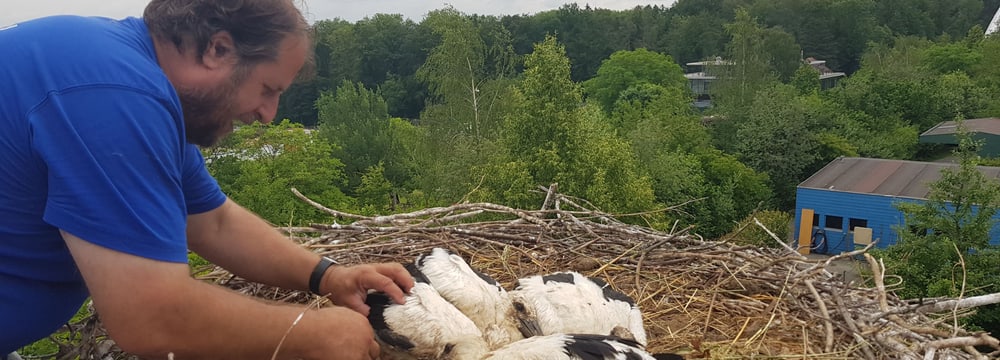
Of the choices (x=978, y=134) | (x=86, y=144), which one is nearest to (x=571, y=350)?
(x=86, y=144)

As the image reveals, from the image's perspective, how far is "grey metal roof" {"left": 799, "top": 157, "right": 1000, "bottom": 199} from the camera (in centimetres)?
2256

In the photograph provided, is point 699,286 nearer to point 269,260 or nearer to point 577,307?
point 577,307

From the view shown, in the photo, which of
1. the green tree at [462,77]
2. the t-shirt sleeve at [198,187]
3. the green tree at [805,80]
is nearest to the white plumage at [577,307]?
the t-shirt sleeve at [198,187]

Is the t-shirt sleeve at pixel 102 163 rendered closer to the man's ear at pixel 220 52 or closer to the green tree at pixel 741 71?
the man's ear at pixel 220 52

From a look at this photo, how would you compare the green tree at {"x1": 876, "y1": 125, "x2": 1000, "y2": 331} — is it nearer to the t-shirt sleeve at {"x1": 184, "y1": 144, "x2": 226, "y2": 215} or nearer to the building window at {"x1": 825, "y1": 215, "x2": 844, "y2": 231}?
the building window at {"x1": 825, "y1": 215, "x2": 844, "y2": 231}

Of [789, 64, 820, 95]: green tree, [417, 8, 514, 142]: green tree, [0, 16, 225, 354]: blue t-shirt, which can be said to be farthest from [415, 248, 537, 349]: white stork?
[789, 64, 820, 95]: green tree

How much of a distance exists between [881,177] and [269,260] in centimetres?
2672

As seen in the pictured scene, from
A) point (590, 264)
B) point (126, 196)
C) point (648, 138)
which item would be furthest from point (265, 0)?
point (648, 138)

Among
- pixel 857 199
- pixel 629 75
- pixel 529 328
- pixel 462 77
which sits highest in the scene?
pixel 529 328

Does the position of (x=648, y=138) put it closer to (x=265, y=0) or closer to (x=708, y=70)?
(x=708, y=70)

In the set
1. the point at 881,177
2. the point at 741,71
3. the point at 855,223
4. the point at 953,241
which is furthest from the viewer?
the point at 741,71

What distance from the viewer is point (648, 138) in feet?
91.7

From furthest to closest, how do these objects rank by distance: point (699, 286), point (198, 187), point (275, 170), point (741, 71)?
point (741, 71) < point (275, 170) < point (699, 286) < point (198, 187)

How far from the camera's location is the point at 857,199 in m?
22.7
